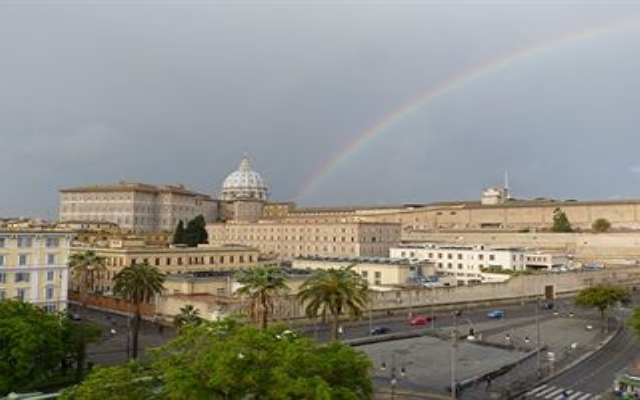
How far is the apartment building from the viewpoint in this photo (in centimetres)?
13400

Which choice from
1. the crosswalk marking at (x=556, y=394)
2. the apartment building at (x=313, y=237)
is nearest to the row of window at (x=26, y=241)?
the crosswalk marking at (x=556, y=394)

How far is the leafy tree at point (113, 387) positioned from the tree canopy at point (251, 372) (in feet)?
0.11

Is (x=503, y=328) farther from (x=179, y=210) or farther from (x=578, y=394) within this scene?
(x=179, y=210)

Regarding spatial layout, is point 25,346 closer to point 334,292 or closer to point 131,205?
point 334,292

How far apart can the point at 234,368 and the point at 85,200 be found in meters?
180

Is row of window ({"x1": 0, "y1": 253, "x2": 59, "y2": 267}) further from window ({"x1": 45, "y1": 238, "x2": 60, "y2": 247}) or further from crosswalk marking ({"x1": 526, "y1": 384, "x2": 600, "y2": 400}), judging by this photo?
crosswalk marking ({"x1": 526, "y1": 384, "x2": 600, "y2": 400})

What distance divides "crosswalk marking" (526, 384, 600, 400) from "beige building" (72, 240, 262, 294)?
53406mm

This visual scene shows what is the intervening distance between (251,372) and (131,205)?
544 ft

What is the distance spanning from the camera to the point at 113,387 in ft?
74.5

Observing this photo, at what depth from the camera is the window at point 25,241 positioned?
66.3 metres

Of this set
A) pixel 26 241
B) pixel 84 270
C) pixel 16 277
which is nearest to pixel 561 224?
pixel 84 270

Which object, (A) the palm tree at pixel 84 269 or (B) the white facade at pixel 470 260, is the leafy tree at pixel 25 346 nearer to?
(A) the palm tree at pixel 84 269

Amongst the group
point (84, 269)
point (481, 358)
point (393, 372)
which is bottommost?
point (481, 358)

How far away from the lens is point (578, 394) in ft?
136
